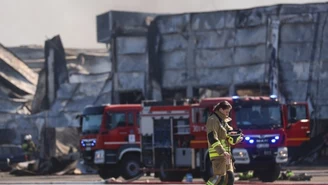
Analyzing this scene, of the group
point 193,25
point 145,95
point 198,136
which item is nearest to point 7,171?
point 145,95

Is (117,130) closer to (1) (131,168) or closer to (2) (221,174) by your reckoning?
(1) (131,168)

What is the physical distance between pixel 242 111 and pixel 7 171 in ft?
53.1

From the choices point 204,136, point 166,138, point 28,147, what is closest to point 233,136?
point 204,136

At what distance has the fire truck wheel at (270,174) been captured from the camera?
2026 cm

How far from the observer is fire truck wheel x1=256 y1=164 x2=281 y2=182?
20.3m

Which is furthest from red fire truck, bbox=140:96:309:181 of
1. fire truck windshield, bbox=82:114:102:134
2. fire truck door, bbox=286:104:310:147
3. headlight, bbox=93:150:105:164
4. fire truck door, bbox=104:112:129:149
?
fire truck door, bbox=286:104:310:147

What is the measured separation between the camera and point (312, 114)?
33.3 metres

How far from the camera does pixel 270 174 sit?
20.5m

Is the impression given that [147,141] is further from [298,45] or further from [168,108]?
[298,45]

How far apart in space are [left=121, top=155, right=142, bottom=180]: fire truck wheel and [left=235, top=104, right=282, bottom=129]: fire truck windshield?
4.11m

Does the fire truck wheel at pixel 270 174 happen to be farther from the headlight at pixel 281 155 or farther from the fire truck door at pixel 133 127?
the fire truck door at pixel 133 127

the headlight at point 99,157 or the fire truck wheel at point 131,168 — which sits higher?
the headlight at point 99,157

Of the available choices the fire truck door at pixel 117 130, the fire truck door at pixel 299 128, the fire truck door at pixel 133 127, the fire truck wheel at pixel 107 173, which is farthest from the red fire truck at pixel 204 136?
the fire truck door at pixel 299 128

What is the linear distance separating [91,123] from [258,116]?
19.8 feet
